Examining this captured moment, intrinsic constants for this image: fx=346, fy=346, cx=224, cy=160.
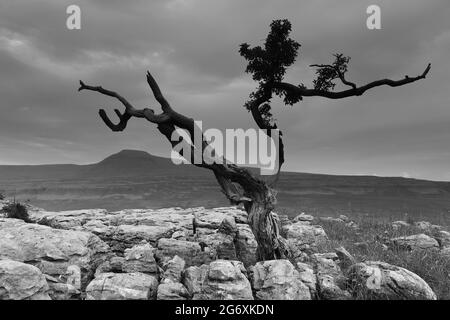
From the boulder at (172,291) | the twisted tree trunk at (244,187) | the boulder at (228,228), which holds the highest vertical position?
the twisted tree trunk at (244,187)

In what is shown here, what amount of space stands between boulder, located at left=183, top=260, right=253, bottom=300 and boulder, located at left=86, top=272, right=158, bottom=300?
1072 millimetres

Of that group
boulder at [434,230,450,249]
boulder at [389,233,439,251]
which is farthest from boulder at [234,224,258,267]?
boulder at [434,230,450,249]

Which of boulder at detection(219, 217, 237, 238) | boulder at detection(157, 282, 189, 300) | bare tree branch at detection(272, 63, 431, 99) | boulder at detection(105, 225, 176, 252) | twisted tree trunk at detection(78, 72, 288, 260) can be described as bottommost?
boulder at detection(157, 282, 189, 300)

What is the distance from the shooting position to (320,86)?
526 inches

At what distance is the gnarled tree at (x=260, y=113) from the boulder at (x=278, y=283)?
2568 millimetres

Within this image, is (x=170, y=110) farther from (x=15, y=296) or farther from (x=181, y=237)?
(x=15, y=296)

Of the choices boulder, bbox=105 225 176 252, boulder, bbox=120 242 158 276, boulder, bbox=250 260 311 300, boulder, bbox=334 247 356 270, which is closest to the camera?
boulder, bbox=250 260 311 300

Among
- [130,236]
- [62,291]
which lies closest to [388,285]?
[62,291]

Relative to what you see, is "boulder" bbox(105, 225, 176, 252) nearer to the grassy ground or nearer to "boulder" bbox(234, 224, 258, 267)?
"boulder" bbox(234, 224, 258, 267)

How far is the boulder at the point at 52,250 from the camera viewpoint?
10.3 metres

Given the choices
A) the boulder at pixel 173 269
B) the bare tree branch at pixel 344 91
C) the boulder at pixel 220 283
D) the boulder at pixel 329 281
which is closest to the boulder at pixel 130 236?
the boulder at pixel 173 269

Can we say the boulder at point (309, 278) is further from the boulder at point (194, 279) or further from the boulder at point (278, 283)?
the boulder at point (194, 279)

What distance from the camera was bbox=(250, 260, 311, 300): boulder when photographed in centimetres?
893
